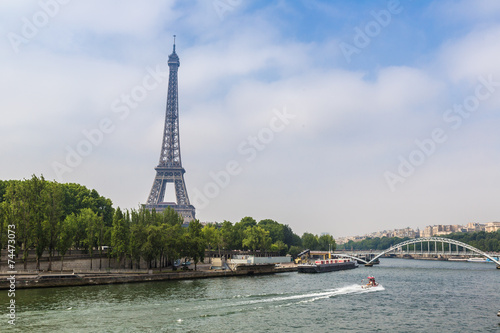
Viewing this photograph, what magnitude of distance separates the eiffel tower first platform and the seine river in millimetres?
94916

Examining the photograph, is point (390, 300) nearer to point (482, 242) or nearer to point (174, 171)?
point (174, 171)

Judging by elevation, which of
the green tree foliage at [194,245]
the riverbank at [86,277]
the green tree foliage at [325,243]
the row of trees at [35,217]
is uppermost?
the row of trees at [35,217]

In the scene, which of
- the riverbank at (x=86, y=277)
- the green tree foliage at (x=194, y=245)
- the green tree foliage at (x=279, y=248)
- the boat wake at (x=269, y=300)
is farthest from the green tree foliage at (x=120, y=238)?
the green tree foliage at (x=279, y=248)

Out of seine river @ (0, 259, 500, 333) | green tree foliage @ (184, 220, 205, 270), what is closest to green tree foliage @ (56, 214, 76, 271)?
seine river @ (0, 259, 500, 333)

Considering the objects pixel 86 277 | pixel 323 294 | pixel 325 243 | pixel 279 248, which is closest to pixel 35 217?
pixel 86 277

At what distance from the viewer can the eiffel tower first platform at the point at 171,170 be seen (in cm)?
14888

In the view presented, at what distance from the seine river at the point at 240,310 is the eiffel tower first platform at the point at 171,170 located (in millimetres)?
94916

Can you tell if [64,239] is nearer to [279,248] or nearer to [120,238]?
[120,238]

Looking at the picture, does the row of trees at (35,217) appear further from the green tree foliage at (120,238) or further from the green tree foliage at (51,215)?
the green tree foliage at (120,238)

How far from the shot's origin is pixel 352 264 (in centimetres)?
11412

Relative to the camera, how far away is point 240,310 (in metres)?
37.7

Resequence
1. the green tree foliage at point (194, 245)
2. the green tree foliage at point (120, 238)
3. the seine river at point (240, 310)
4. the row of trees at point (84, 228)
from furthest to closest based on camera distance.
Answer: the green tree foliage at point (194, 245), the green tree foliage at point (120, 238), the row of trees at point (84, 228), the seine river at point (240, 310)

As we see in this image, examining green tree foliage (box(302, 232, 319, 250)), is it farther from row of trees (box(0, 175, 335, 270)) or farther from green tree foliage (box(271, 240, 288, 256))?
row of trees (box(0, 175, 335, 270))

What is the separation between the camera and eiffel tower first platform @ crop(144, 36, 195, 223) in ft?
488
